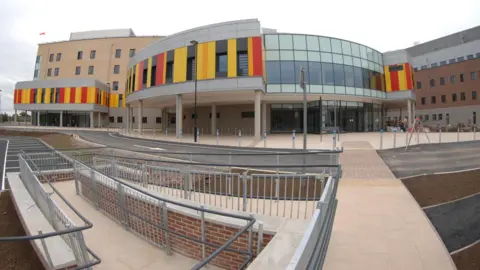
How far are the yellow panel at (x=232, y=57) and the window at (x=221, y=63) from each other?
112 cm

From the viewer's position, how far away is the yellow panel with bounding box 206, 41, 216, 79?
25000mm

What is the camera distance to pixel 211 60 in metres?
25.3

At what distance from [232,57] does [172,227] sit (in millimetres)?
21644

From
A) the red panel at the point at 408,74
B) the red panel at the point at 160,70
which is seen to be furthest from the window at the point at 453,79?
the red panel at the point at 160,70

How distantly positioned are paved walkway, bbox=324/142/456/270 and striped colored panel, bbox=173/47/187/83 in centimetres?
2306

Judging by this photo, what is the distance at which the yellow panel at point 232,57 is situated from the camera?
24.2m

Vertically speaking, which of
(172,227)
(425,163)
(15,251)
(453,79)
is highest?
(453,79)

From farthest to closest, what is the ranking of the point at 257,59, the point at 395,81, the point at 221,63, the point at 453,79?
the point at 453,79
the point at 395,81
the point at 221,63
the point at 257,59

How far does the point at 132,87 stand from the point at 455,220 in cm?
3721

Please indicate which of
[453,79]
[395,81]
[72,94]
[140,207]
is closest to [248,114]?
[395,81]

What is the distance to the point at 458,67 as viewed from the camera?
49.4m

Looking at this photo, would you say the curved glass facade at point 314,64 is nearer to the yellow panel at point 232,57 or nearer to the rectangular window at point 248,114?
the yellow panel at point 232,57

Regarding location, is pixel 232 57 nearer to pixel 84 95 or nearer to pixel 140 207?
pixel 140 207

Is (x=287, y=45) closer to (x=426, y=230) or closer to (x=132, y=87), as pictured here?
(x=132, y=87)
